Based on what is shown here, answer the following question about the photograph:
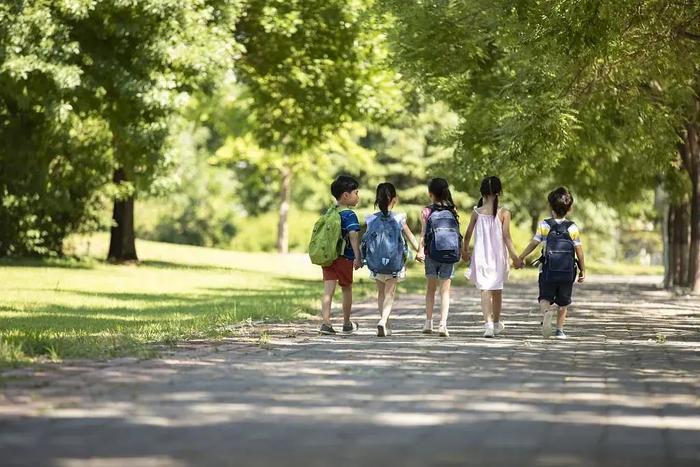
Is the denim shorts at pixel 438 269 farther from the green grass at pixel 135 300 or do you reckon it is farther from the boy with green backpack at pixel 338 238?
the green grass at pixel 135 300

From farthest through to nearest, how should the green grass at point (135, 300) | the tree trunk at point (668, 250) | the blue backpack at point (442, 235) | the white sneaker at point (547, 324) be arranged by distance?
1. the tree trunk at point (668, 250)
2. the blue backpack at point (442, 235)
3. the white sneaker at point (547, 324)
4. the green grass at point (135, 300)

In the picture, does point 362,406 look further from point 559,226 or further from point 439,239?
point 559,226

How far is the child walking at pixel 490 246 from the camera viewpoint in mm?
15227

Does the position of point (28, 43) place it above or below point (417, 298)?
above

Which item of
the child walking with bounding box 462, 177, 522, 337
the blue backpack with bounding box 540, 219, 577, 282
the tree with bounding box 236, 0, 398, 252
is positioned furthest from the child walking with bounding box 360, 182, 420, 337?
the tree with bounding box 236, 0, 398, 252

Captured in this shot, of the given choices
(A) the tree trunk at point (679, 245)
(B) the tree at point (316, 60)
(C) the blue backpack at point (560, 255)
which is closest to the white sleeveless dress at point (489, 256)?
(C) the blue backpack at point (560, 255)

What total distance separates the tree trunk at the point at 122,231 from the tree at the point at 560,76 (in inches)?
521

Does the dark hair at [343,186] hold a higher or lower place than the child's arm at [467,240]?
higher

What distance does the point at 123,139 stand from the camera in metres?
30.4

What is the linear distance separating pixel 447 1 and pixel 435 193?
383 inches

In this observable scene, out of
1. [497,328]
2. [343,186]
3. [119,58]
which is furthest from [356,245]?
[119,58]

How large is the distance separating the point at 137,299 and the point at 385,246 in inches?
389

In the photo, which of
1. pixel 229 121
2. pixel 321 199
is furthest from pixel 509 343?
pixel 321 199

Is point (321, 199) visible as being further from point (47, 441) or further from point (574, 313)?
point (47, 441)
